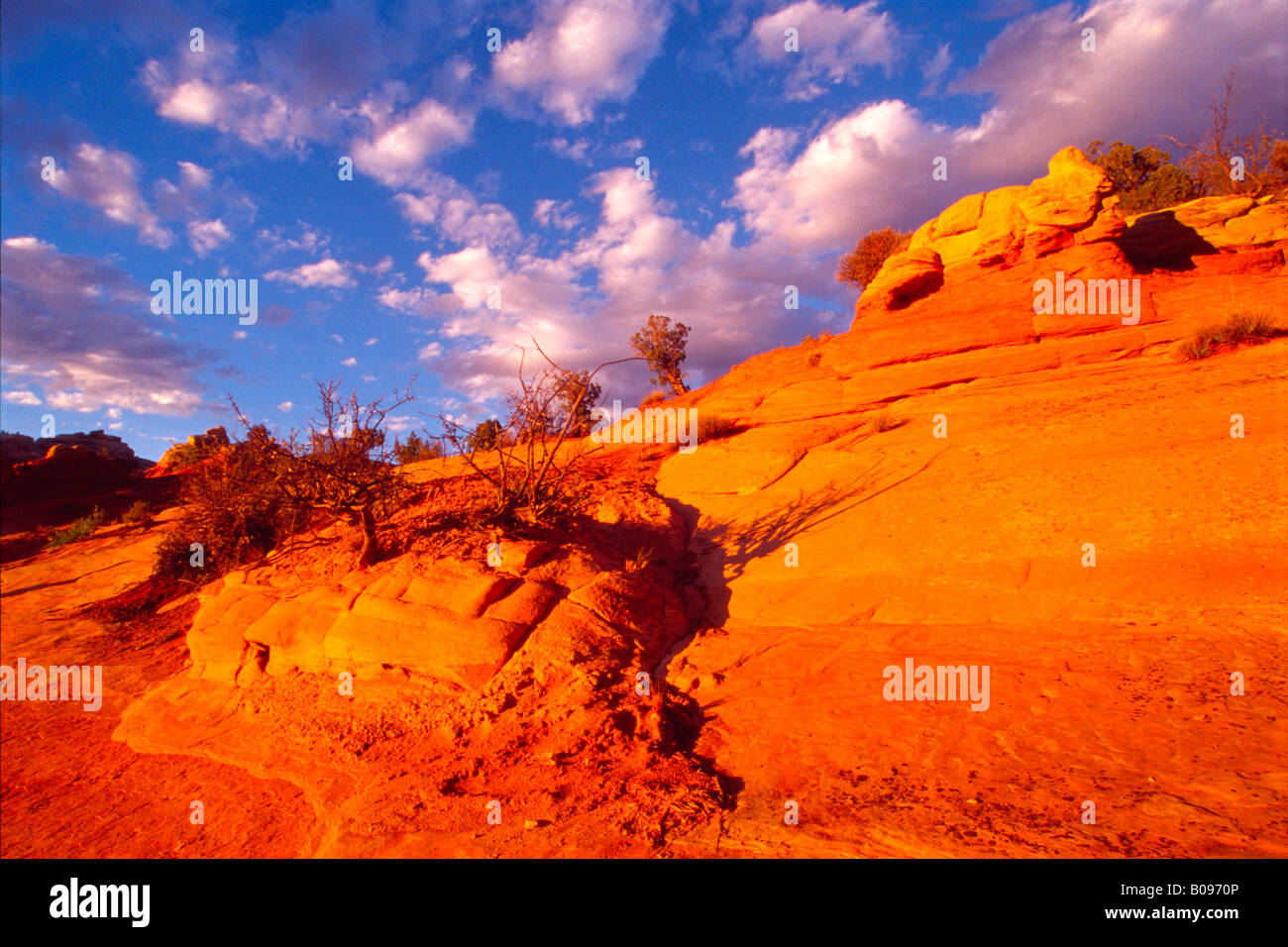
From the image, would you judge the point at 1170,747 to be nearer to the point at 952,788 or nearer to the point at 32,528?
the point at 952,788

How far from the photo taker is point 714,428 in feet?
45.3

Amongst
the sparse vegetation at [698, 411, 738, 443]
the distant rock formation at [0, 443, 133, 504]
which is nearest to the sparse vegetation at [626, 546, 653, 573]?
the sparse vegetation at [698, 411, 738, 443]

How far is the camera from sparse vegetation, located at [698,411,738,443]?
13.8m

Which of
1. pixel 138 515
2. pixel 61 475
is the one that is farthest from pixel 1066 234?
pixel 61 475

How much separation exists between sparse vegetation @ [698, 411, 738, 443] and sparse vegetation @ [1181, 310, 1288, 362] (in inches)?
352

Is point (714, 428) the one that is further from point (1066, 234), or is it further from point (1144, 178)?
point (1144, 178)

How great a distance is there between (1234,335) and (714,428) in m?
10.0

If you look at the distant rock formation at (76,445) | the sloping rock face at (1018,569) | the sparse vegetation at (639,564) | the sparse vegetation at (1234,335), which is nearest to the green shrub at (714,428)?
the sloping rock face at (1018,569)

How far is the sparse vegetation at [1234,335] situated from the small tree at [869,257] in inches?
583

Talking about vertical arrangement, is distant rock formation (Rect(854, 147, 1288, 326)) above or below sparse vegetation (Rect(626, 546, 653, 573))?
above

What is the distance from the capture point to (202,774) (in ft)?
16.1

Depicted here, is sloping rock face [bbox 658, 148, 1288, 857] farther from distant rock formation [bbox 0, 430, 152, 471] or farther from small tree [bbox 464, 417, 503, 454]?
distant rock formation [bbox 0, 430, 152, 471]
